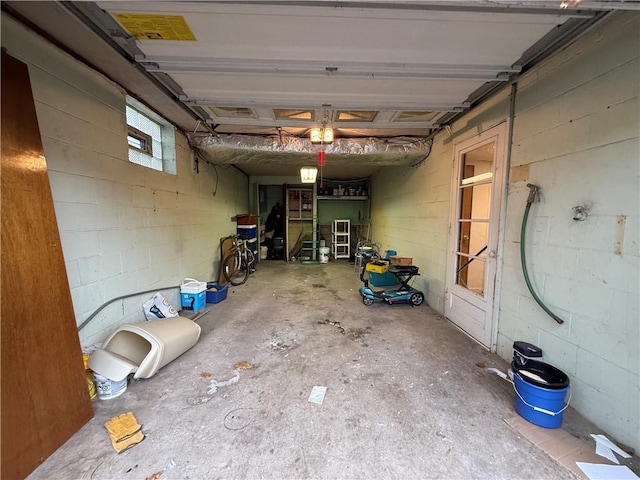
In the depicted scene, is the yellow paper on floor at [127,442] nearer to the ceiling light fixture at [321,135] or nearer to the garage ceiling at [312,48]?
the garage ceiling at [312,48]

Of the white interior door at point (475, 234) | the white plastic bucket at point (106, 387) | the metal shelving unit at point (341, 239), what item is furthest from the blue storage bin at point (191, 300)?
the metal shelving unit at point (341, 239)

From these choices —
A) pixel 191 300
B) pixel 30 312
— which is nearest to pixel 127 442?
pixel 30 312

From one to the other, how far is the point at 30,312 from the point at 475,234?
3.67 metres

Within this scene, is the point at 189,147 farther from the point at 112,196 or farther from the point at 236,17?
the point at 236,17

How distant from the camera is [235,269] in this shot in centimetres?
489

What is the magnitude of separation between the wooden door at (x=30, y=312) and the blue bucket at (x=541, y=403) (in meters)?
2.63

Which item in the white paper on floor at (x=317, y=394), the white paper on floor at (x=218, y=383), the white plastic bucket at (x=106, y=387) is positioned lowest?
the white paper on floor at (x=218, y=383)

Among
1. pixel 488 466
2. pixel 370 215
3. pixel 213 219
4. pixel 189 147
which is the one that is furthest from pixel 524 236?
pixel 370 215

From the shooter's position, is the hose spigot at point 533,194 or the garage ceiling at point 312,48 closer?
the garage ceiling at point 312,48

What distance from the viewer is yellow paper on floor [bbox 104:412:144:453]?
52.2 inches

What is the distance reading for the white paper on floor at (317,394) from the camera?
168 centimetres

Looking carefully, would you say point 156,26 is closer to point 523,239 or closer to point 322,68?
point 322,68

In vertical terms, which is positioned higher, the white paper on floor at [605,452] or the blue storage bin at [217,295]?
the blue storage bin at [217,295]

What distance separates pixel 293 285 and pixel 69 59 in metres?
3.81
